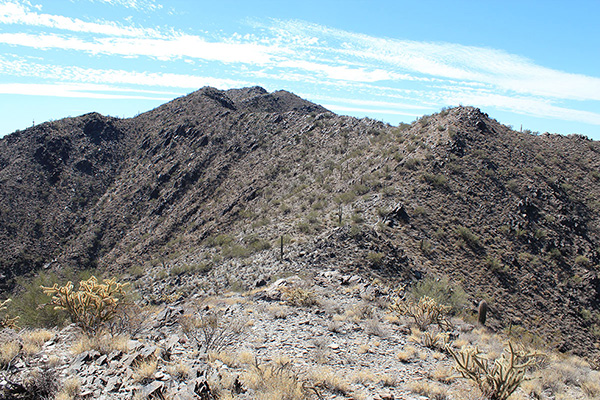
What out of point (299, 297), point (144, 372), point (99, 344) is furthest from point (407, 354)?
point (99, 344)

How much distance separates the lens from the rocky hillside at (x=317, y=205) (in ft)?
60.5

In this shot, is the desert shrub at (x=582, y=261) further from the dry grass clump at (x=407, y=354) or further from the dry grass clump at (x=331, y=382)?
the dry grass clump at (x=331, y=382)

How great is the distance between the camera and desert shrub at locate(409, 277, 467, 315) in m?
14.3

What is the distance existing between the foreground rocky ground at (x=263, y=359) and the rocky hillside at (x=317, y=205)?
5561 mm

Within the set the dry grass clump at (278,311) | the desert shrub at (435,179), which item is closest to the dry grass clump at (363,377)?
the dry grass clump at (278,311)

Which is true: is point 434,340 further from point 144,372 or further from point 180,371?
A: point 144,372

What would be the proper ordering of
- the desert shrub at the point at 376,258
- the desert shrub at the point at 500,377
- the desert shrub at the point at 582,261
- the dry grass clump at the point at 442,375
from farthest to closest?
the desert shrub at the point at 582,261
the desert shrub at the point at 376,258
the dry grass clump at the point at 442,375
the desert shrub at the point at 500,377

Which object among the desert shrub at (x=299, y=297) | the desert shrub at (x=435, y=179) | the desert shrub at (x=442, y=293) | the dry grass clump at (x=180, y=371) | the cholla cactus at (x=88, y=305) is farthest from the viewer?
the desert shrub at (x=435, y=179)

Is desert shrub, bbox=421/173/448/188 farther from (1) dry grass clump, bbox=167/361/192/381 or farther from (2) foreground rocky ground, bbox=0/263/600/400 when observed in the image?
(1) dry grass clump, bbox=167/361/192/381

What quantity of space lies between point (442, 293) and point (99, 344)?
12394mm

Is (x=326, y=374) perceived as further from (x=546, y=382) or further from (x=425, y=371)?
(x=546, y=382)

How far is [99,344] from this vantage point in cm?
751

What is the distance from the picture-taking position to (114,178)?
2056 inches

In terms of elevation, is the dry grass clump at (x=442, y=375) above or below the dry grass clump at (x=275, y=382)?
below
